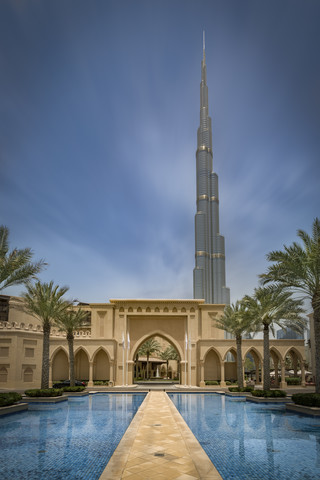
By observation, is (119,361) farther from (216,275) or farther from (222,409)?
(216,275)

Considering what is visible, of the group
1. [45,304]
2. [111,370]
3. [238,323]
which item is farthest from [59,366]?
[238,323]

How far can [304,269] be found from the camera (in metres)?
19.5

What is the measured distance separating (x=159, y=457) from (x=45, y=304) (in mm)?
18541

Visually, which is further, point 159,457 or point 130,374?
point 130,374

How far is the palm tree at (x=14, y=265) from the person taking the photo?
1928 cm

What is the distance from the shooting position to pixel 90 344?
3897cm

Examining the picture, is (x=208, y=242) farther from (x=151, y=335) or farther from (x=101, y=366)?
(x=101, y=366)

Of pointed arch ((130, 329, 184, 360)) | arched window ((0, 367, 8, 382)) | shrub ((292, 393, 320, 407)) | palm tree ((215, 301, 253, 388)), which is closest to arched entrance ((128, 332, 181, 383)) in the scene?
pointed arch ((130, 329, 184, 360))

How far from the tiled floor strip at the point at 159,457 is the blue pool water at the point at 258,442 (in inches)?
25.9

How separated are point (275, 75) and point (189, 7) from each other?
653 cm

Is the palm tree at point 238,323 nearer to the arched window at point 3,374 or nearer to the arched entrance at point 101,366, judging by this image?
the arched entrance at point 101,366

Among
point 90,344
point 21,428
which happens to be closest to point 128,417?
point 21,428

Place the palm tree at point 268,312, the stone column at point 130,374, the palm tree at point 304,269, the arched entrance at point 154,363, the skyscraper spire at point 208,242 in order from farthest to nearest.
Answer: the skyscraper spire at point 208,242, the arched entrance at point 154,363, the stone column at point 130,374, the palm tree at point 268,312, the palm tree at point 304,269

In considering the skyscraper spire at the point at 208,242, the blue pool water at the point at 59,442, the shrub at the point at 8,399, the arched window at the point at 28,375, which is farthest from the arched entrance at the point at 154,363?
the skyscraper spire at the point at 208,242
